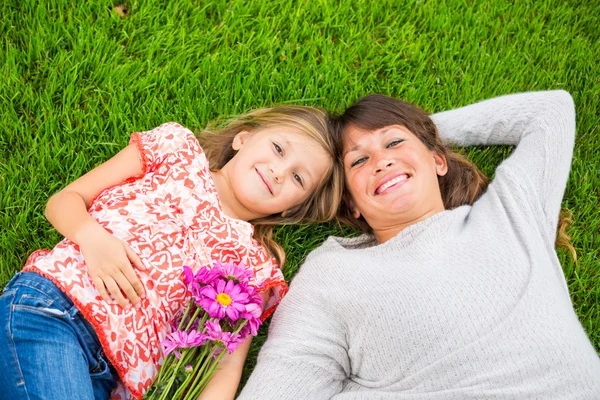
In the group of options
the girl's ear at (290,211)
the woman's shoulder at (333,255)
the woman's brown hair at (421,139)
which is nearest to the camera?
the woman's shoulder at (333,255)

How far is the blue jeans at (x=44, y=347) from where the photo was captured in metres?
2.16

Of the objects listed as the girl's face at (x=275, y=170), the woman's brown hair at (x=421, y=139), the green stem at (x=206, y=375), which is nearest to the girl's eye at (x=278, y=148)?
the girl's face at (x=275, y=170)

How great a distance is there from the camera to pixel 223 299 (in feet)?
6.91

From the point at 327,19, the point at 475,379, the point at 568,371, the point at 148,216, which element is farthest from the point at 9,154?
the point at 568,371

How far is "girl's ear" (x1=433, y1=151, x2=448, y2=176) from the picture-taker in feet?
9.78

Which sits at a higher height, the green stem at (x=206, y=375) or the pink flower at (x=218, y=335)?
the pink flower at (x=218, y=335)

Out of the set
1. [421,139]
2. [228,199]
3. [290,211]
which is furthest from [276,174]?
[421,139]

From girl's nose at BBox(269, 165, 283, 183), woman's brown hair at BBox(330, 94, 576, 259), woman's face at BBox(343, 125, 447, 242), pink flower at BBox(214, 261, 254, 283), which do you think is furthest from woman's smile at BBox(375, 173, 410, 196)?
pink flower at BBox(214, 261, 254, 283)

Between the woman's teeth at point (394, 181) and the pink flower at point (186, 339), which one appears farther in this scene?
the woman's teeth at point (394, 181)

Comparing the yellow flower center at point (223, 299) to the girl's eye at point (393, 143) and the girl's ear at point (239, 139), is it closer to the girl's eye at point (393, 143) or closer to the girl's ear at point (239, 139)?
the girl's ear at point (239, 139)

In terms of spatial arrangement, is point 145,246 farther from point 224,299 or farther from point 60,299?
point 224,299

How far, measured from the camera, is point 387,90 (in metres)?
3.53

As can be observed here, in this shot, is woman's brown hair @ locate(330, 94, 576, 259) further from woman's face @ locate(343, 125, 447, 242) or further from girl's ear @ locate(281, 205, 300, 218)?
girl's ear @ locate(281, 205, 300, 218)

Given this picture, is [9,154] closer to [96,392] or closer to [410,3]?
[96,392]
